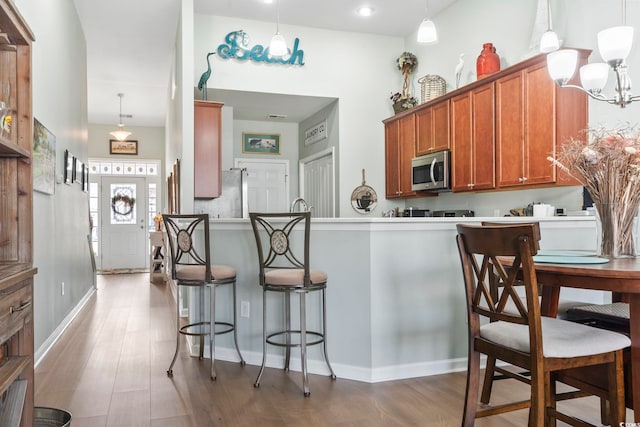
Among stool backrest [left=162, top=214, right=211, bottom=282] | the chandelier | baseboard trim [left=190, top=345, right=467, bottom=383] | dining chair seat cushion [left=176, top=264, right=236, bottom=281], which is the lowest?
baseboard trim [left=190, top=345, right=467, bottom=383]

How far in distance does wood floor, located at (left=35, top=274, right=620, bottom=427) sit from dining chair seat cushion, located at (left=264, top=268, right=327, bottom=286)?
63 cm

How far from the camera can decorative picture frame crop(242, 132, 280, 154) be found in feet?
24.8

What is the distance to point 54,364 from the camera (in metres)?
3.45

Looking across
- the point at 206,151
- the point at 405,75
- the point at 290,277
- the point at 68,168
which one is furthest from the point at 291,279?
the point at 405,75

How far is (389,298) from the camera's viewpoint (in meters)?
3.10

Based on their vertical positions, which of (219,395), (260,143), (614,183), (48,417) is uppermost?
(260,143)

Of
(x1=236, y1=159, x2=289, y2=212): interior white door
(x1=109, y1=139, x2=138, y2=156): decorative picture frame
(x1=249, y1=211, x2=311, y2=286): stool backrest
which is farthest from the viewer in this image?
(x1=109, y1=139, x2=138, y2=156): decorative picture frame

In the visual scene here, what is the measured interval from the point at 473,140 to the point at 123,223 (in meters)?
8.27

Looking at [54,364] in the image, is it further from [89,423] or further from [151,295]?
[151,295]

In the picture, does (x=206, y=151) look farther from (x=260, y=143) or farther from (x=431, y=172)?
(x=260, y=143)

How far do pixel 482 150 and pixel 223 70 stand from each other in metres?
3.01

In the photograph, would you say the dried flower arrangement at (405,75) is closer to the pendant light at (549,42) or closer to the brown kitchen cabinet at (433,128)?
the brown kitchen cabinet at (433,128)

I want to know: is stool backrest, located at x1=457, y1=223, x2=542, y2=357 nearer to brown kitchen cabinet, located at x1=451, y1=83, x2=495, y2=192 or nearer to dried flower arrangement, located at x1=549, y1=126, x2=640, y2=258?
dried flower arrangement, located at x1=549, y1=126, x2=640, y2=258

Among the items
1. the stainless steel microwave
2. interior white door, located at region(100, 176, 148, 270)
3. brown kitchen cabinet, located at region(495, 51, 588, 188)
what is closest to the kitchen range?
the stainless steel microwave
